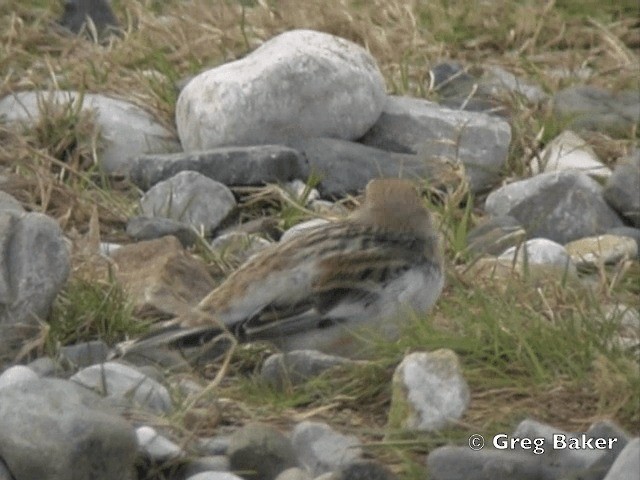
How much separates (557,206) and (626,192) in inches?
10.3

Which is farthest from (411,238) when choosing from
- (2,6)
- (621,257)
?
(2,6)

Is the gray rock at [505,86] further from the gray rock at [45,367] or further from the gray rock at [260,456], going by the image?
the gray rock at [260,456]

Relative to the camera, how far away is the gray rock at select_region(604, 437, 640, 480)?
4191mm

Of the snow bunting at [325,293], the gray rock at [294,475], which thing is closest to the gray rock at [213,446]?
the gray rock at [294,475]

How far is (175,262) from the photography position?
617 cm

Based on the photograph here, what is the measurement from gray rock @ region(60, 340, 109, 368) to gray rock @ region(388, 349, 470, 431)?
986mm

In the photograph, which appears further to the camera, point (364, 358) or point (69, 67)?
point (69, 67)

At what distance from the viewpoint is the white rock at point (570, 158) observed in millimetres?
7448

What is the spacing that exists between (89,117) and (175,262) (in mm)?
1592

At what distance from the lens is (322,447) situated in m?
4.75

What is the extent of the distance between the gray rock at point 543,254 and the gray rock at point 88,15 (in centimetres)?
302

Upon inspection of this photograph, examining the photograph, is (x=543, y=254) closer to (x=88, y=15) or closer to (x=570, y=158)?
(x=570, y=158)

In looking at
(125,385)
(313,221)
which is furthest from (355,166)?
(125,385)

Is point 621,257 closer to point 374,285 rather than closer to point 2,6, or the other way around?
point 374,285
